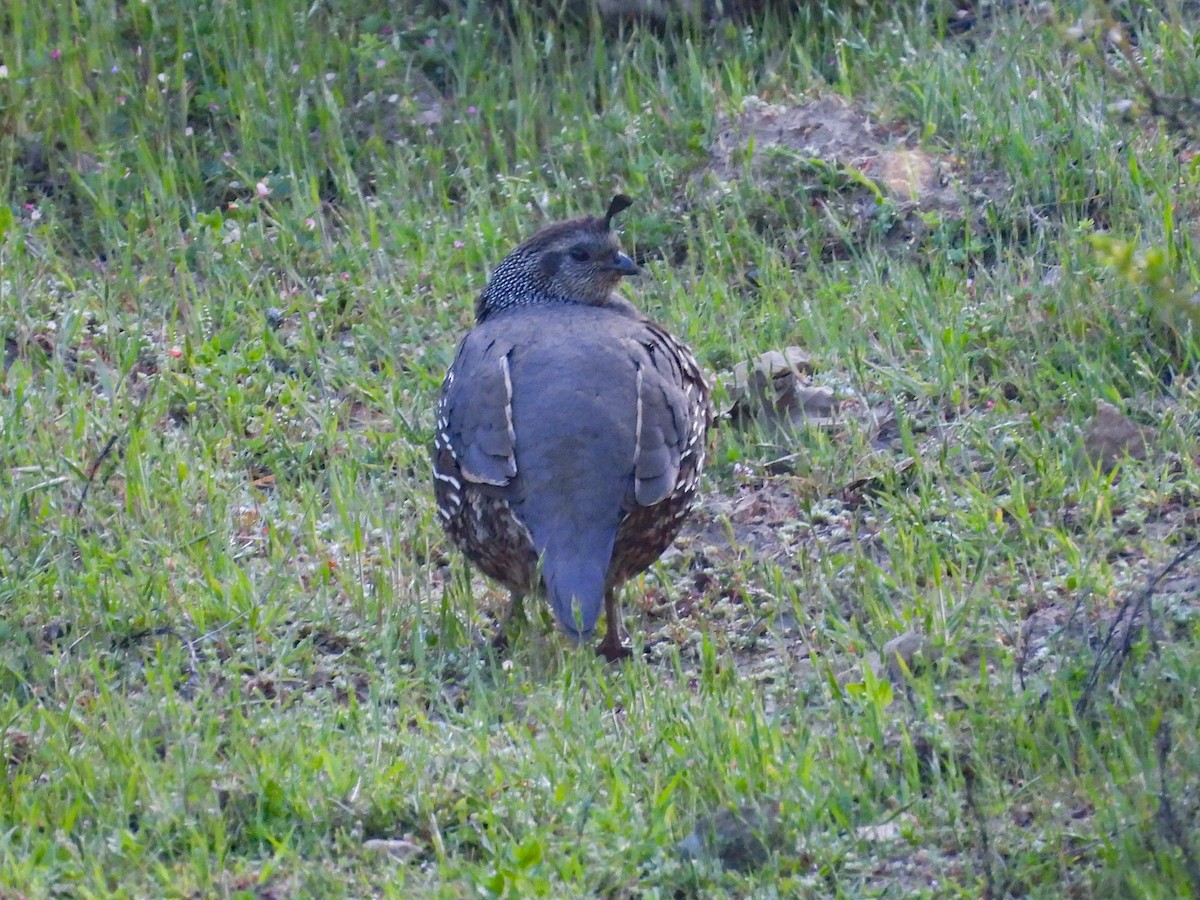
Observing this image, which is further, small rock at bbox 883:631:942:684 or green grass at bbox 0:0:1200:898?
small rock at bbox 883:631:942:684

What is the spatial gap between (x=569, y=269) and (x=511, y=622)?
63.2 inches

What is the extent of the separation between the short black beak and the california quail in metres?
0.54

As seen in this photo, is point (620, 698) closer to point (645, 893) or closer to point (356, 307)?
point (645, 893)

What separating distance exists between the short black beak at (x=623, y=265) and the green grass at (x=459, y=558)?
682 mm

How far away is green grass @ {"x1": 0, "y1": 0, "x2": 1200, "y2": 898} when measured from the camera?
3898mm

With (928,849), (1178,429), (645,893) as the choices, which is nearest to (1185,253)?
(1178,429)

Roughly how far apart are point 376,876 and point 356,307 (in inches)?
162

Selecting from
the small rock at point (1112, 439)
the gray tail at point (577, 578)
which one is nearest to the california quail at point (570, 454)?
the gray tail at point (577, 578)

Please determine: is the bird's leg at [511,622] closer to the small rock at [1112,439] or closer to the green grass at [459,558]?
the green grass at [459,558]

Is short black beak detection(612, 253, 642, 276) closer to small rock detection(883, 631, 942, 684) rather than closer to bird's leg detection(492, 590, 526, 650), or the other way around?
bird's leg detection(492, 590, 526, 650)

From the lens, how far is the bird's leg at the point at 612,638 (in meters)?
5.26

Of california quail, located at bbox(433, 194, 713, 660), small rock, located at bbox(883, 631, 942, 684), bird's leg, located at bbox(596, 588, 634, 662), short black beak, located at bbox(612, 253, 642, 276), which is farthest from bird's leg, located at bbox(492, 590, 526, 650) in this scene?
short black beak, located at bbox(612, 253, 642, 276)

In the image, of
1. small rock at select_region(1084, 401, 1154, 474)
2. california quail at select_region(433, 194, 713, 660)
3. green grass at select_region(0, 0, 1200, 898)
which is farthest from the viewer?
small rock at select_region(1084, 401, 1154, 474)

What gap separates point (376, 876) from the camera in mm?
3785
